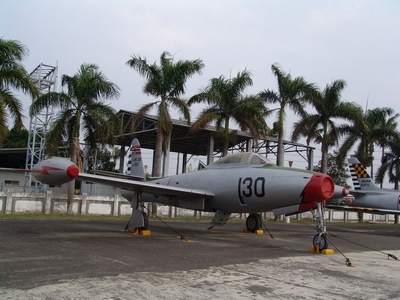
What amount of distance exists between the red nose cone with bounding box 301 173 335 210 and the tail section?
17.7 meters

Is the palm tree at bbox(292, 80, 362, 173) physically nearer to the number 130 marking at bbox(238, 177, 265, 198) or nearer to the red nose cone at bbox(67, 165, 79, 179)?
the number 130 marking at bbox(238, 177, 265, 198)

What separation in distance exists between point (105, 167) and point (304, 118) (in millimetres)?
39609

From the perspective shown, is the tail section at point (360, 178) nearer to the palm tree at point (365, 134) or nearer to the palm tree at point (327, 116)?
the palm tree at point (327, 116)

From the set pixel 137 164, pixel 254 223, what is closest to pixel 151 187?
pixel 137 164

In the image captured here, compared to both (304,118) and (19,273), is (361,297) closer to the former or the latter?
(19,273)

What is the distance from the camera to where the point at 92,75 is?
23.6m

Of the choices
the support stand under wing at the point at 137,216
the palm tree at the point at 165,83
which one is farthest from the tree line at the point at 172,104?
the support stand under wing at the point at 137,216

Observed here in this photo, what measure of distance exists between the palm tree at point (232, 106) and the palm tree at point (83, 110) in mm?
5872

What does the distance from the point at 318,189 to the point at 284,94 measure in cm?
1915

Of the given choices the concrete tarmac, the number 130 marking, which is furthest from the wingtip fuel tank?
the number 130 marking

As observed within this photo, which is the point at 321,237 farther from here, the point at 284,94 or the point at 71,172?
the point at 284,94

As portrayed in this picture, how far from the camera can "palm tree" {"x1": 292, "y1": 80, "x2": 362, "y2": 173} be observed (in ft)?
102

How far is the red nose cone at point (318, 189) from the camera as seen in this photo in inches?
418

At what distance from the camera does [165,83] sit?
24.6 m
